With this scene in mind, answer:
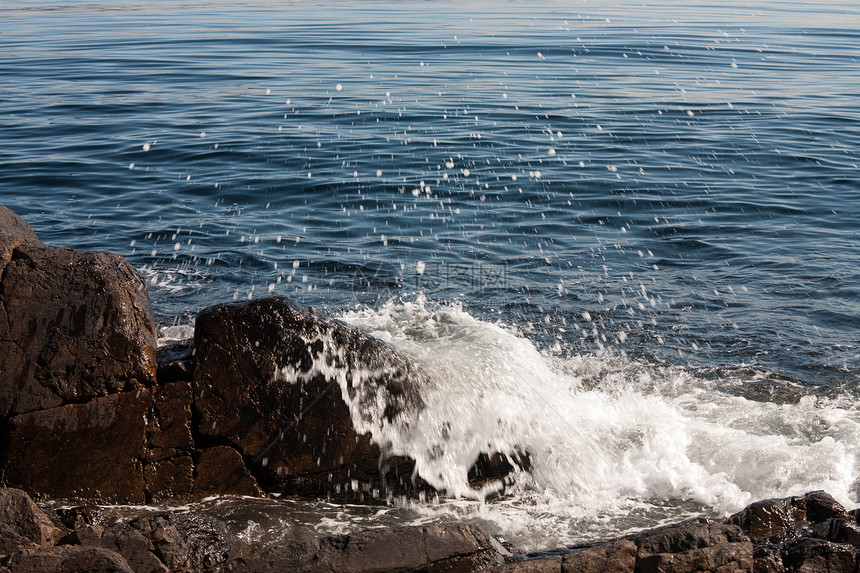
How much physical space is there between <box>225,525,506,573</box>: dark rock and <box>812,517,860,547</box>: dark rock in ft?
6.07

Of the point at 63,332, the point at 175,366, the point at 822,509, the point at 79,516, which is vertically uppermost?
A: the point at 63,332

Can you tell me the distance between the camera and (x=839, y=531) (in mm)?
4676

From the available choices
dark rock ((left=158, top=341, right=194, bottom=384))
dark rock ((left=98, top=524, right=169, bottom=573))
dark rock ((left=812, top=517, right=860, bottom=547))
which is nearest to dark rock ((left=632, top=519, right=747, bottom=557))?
dark rock ((left=812, top=517, right=860, bottom=547))

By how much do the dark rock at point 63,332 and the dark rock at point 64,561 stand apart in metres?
1.56

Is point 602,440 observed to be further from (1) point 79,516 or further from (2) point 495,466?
(1) point 79,516

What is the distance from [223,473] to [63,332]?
51.9 inches

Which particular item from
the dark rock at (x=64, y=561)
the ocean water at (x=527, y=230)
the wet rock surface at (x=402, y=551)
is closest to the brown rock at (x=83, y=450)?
the wet rock surface at (x=402, y=551)

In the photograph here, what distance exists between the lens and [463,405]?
602 centimetres

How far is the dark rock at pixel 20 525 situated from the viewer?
4.19m

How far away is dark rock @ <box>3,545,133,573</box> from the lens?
3.83 metres

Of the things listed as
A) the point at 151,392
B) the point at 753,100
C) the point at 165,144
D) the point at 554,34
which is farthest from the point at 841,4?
the point at 151,392

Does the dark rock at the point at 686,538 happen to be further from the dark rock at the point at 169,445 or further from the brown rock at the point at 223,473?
the dark rock at the point at 169,445

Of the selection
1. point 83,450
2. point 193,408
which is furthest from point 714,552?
point 83,450

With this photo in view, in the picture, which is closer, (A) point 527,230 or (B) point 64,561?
(B) point 64,561
